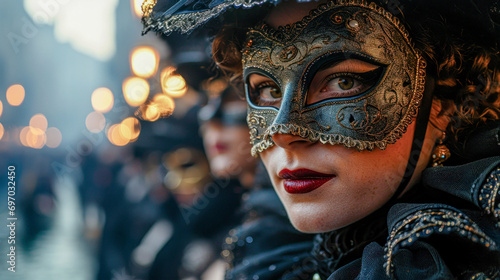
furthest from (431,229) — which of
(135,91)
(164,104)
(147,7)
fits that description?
(135,91)

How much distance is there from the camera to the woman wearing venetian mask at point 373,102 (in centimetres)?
149

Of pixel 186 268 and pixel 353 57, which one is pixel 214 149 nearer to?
pixel 186 268

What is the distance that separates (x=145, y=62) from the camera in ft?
13.8

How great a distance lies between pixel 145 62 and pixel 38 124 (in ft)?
7.91

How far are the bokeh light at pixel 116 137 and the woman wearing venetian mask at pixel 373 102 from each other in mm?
3252

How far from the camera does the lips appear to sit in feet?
5.07

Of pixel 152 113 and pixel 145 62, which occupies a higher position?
pixel 145 62

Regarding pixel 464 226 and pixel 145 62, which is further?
pixel 145 62

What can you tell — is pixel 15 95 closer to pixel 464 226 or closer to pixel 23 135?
pixel 23 135

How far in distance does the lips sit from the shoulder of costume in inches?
11.0

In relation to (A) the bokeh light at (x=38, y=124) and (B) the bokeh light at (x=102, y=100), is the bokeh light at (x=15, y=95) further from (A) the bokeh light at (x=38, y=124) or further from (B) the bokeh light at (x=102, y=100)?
(B) the bokeh light at (x=102, y=100)

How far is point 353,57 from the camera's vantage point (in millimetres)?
1493

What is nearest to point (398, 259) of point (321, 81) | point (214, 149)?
point (321, 81)

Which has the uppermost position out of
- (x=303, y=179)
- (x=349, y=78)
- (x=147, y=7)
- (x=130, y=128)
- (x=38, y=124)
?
(x=147, y=7)
